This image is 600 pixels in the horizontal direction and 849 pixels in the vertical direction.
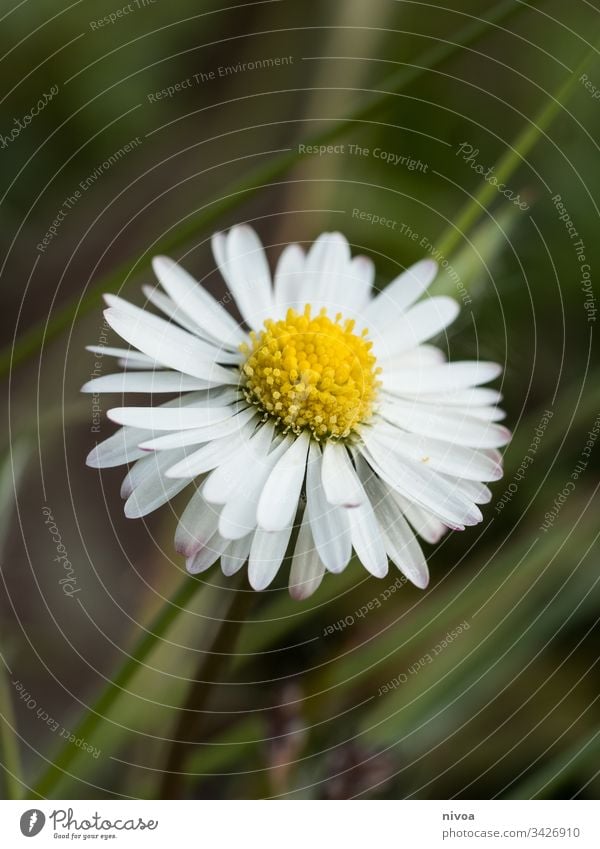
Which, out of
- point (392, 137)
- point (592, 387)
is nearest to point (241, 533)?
point (592, 387)

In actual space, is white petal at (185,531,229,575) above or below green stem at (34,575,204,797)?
above

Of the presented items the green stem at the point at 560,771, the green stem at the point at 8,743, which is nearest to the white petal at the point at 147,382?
the green stem at the point at 8,743

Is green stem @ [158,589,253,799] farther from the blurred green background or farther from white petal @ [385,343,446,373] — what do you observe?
white petal @ [385,343,446,373]

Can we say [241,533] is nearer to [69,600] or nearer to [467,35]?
[69,600]

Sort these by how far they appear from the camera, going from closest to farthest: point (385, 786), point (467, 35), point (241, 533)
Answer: point (241, 533), point (385, 786), point (467, 35)

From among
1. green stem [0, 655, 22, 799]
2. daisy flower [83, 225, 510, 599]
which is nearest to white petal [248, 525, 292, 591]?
daisy flower [83, 225, 510, 599]

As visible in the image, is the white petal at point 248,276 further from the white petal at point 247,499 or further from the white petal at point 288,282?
the white petal at point 247,499

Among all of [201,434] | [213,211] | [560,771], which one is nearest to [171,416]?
[201,434]
